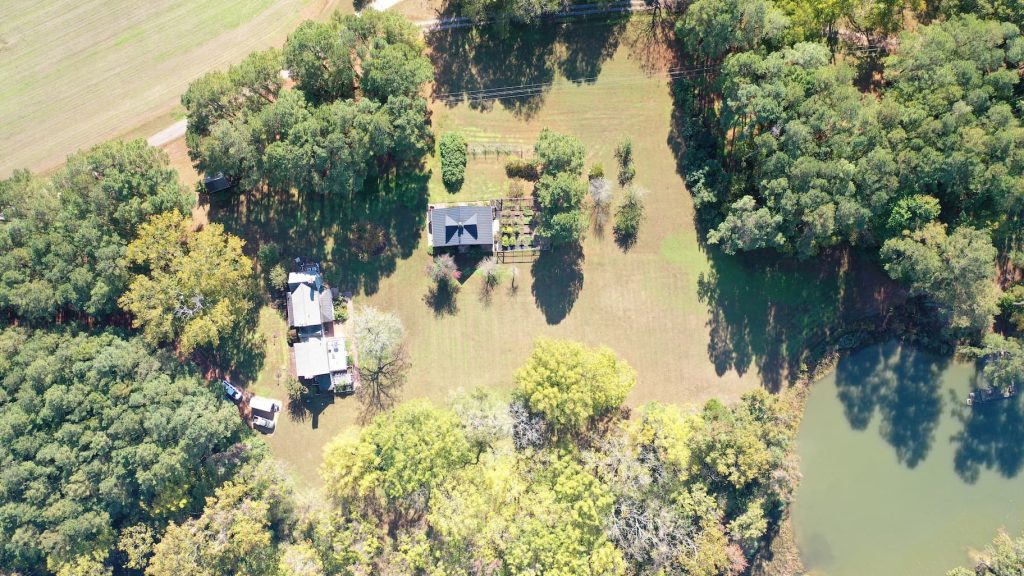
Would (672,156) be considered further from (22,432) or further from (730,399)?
(22,432)

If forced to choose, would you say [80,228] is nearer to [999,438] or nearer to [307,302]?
[307,302]

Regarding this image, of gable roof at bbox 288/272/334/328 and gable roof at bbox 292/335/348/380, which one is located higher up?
gable roof at bbox 288/272/334/328

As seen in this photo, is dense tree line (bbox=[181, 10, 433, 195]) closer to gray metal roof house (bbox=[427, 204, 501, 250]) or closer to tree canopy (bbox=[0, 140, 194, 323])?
tree canopy (bbox=[0, 140, 194, 323])

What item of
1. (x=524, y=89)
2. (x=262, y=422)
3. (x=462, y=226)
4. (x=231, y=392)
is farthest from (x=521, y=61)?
(x=262, y=422)

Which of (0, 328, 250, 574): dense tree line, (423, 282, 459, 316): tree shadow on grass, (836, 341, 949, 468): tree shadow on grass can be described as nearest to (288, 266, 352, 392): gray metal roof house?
(0, 328, 250, 574): dense tree line

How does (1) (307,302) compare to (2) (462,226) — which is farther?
(1) (307,302)
